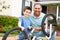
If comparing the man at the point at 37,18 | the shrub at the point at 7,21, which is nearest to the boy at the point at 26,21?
the man at the point at 37,18

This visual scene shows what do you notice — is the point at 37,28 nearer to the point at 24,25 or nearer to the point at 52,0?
the point at 24,25

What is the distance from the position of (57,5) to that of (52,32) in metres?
18.5

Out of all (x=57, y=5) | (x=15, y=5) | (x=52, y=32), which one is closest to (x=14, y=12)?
(x=15, y=5)

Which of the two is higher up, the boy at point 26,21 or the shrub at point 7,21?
the boy at point 26,21

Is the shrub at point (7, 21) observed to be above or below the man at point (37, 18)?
below

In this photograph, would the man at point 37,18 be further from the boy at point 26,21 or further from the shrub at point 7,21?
the shrub at point 7,21

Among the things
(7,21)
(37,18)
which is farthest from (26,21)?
(7,21)

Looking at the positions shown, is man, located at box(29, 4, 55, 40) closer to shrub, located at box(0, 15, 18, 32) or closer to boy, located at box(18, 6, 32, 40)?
boy, located at box(18, 6, 32, 40)

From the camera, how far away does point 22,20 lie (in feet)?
17.7

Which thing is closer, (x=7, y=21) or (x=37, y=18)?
(x=37, y=18)

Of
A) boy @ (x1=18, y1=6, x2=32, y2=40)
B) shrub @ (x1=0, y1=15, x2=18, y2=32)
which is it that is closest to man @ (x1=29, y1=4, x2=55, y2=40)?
boy @ (x1=18, y1=6, x2=32, y2=40)

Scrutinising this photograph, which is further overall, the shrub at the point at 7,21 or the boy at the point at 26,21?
the shrub at the point at 7,21

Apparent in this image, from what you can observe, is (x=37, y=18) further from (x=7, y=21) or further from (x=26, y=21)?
(x=7, y=21)

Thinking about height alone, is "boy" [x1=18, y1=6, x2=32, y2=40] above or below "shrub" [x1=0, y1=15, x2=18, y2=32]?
above
